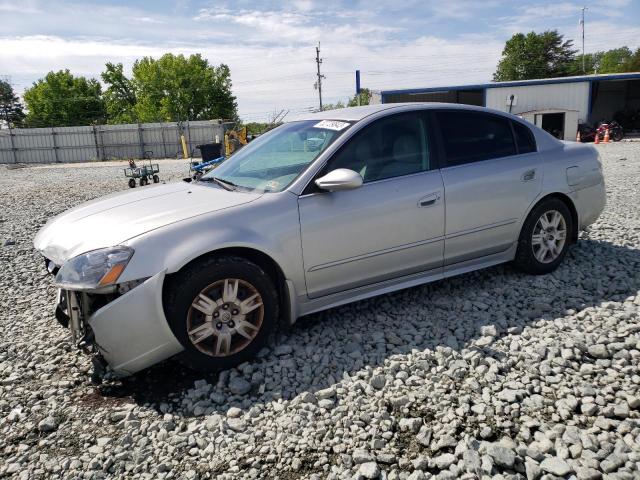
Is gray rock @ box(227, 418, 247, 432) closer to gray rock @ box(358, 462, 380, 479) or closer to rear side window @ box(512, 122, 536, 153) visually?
gray rock @ box(358, 462, 380, 479)

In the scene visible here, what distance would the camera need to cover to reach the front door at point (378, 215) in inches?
138

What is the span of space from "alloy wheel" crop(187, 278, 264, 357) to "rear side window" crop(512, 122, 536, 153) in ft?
9.20

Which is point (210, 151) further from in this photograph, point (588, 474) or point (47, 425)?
point (588, 474)

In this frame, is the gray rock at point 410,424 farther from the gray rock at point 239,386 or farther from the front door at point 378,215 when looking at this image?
the front door at point 378,215

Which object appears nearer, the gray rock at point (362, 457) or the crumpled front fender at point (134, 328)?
the gray rock at point (362, 457)

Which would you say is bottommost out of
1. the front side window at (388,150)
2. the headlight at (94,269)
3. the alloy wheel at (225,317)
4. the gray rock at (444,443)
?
the gray rock at (444,443)

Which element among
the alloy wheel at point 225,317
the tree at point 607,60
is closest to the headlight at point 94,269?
the alloy wheel at point 225,317

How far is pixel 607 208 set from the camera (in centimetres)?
754

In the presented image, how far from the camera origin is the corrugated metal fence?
122ft

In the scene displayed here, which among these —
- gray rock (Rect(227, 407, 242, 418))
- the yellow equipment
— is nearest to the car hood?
gray rock (Rect(227, 407, 242, 418))

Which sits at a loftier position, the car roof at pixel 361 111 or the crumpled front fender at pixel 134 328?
the car roof at pixel 361 111

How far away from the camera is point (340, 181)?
11.2ft

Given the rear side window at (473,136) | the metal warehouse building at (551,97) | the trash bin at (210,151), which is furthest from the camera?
the metal warehouse building at (551,97)

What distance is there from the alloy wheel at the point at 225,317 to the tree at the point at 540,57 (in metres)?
84.7
